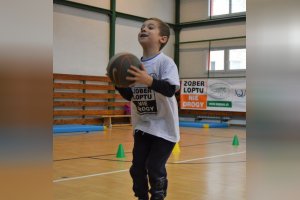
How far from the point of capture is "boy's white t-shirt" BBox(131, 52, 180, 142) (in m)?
2.35

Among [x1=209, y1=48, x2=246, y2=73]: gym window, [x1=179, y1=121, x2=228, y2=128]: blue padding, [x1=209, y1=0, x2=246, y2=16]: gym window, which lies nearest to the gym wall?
[x1=209, y1=0, x2=246, y2=16]: gym window

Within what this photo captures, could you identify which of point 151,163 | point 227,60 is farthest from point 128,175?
point 227,60

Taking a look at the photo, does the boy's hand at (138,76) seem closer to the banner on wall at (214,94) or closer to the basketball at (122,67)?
the basketball at (122,67)

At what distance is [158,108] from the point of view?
93.7 inches

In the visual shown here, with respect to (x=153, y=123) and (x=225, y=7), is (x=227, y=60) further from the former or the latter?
(x=153, y=123)

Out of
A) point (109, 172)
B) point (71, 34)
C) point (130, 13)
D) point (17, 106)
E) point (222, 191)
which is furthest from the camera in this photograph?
point (130, 13)

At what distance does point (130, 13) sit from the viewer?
1180cm

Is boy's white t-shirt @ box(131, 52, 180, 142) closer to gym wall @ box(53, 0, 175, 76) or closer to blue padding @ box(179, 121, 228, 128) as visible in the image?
gym wall @ box(53, 0, 175, 76)

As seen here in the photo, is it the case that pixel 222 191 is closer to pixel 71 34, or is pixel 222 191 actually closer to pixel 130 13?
pixel 71 34

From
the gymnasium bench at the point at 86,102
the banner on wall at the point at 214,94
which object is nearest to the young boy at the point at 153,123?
the gymnasium bench at the point at 86,102

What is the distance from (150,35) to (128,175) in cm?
177

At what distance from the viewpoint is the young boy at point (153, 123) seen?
2326 mm

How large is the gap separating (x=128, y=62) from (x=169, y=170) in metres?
2.27

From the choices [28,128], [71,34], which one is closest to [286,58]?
[28,128]
